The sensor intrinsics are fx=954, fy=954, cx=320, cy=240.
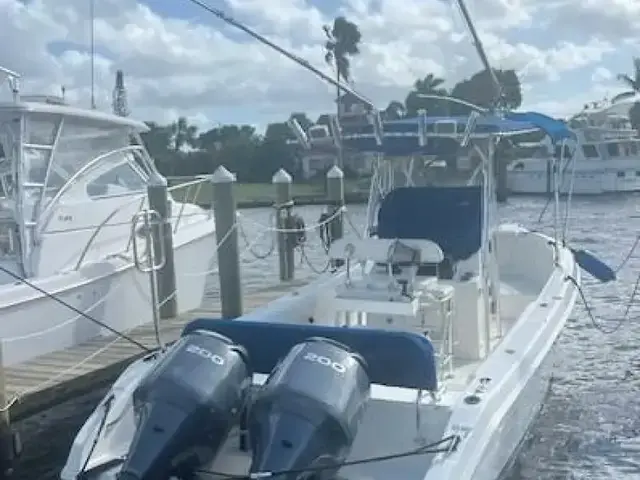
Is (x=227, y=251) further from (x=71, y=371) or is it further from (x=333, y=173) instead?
(x=333, y=173)

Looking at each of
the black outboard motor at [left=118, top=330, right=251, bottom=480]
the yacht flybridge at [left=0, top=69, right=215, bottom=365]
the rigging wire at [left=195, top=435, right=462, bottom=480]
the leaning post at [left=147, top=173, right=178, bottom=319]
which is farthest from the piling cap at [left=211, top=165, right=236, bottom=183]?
the rigging wire at [left=195, top=435, right=462, bottom=480]

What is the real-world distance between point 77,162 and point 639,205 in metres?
31.4

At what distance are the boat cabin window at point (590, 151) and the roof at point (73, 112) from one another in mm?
36561

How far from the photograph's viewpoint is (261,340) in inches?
232

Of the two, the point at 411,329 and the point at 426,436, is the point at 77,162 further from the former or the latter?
the point at 426,436

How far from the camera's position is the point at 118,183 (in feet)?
41.3

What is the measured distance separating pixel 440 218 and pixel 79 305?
412 cm

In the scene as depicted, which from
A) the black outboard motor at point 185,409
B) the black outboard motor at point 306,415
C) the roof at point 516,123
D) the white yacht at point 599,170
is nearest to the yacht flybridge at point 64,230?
the roof at point 516,123

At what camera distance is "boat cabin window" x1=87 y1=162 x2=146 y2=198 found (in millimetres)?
11938

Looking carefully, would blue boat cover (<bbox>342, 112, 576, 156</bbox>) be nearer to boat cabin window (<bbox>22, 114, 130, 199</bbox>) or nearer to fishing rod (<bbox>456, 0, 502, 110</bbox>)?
fishing rod (<bbox>456, 0, 502, 110</bbox>)

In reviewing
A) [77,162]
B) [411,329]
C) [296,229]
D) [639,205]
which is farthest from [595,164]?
[411,329]

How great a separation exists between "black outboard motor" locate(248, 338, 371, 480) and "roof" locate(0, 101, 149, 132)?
6540mm

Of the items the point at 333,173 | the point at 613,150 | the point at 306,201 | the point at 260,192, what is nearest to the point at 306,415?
the point at 333,173

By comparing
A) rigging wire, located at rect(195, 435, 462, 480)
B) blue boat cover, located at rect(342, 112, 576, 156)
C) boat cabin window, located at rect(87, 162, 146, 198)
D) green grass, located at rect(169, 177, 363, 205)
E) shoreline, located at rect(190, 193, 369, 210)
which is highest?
blue boat cover, located at rect(342, 112, 576, 156)
